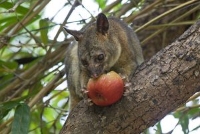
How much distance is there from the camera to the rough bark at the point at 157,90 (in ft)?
9.11

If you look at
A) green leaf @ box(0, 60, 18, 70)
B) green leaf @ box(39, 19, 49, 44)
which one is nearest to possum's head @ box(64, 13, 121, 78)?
green leaf @ box(39, 19, 49, 44)

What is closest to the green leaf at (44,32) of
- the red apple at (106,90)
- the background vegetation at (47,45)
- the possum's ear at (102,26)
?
the background vegetation at (47,45)

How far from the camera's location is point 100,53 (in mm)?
3453

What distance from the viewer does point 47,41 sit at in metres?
4.41

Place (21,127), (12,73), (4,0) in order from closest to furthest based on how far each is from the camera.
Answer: (21,127) → (4,0) → (12,73)

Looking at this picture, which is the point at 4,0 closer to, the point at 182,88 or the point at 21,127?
the point at 21,127

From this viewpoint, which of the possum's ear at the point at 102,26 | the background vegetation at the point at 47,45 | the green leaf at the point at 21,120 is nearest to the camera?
the green leaf at the point at 21,120

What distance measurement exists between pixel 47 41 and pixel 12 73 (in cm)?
43

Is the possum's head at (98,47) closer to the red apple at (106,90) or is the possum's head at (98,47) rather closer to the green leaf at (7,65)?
the red apple at (106,90)

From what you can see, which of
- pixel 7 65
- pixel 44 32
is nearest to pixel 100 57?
pixel 44 32

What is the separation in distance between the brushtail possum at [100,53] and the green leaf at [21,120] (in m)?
0.37

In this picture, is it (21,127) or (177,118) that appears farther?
(177,118)

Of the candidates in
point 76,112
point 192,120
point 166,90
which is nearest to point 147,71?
point 166,90

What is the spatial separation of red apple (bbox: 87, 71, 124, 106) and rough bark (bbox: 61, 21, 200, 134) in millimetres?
49
